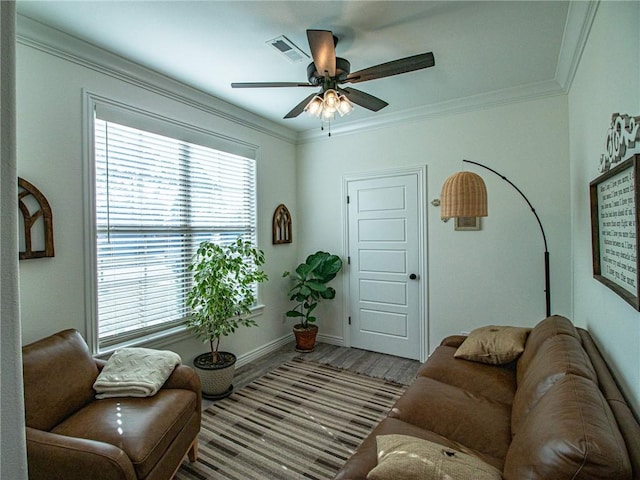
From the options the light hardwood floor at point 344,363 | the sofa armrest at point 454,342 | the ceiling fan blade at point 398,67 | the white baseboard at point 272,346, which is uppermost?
the ceiling fan blade at point 398,67

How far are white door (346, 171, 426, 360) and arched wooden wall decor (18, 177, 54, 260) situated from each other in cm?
296

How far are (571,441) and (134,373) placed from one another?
7.07 feet

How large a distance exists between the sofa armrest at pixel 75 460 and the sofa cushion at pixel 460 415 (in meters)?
1.33

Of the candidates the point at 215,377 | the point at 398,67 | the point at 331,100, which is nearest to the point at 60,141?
the point at 331,100

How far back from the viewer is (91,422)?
1.68 m

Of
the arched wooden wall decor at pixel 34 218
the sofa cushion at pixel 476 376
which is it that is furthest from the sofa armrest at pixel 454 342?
the arched wooden wall decor at pixel 34 218

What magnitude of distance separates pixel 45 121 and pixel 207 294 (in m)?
1.69

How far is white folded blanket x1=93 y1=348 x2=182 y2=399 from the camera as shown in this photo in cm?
191

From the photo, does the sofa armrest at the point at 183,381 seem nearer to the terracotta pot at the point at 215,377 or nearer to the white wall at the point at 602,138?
the terracotta pot at the point at 215,377

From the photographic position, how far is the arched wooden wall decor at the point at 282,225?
13.7 feet

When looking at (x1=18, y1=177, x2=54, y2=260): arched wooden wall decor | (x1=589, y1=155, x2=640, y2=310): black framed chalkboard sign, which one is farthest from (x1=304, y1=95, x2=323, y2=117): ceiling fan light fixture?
(x1=18, y1=177, x2=54, y2=260): arched wooden wall decor

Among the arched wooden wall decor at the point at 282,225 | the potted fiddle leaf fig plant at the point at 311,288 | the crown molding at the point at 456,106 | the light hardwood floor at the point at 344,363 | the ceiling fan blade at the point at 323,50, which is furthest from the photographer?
the arched wooden wall decor at the point at 282,225

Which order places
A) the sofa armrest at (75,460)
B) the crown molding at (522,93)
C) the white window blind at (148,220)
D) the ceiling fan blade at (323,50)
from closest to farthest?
the sofa armrest at (75,460) < the ceiling fan blade at (323,50) < the crown molding at (522,93) < the white window blind at (148,220)

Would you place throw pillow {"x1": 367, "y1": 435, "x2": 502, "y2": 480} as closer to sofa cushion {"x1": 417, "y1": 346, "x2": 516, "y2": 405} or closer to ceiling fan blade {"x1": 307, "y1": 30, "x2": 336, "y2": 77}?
sofa cushion {"x1": 417, "y1": 346, "x2": 516, "y2": 405}
